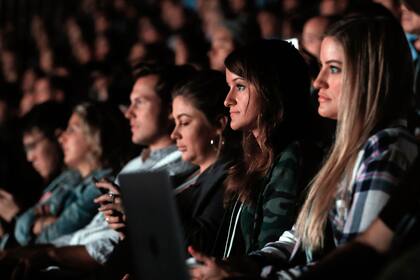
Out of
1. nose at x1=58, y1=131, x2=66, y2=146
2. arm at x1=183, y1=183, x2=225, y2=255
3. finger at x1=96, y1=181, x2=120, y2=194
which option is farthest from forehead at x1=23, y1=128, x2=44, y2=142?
arm at x1=183, y1=183, x2=225, y2=255

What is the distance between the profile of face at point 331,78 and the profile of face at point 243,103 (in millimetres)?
469

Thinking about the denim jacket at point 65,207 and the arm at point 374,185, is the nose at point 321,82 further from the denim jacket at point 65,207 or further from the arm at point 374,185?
the denim jacket at point 65,207

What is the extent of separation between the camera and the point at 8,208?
458 cm

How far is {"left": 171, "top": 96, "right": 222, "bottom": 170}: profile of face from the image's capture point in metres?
3.22

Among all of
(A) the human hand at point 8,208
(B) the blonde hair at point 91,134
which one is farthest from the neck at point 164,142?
(A) the human hand at point 8,208

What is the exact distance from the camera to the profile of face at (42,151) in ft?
16.3

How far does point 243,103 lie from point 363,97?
730 millimetres

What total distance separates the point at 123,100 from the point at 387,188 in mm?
3244

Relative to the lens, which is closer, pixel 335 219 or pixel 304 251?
pixel 335 219

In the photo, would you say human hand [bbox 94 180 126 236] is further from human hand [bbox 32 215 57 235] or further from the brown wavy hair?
human hand [bbox 32 215 57 235]

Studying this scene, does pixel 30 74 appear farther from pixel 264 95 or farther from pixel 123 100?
pixel 264 95

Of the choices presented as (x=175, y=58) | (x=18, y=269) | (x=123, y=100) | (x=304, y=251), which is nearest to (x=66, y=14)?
(x=175, y=58)

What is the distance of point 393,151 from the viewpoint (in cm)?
193

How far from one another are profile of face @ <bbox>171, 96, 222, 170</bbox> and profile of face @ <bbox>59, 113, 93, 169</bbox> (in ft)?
4.20
